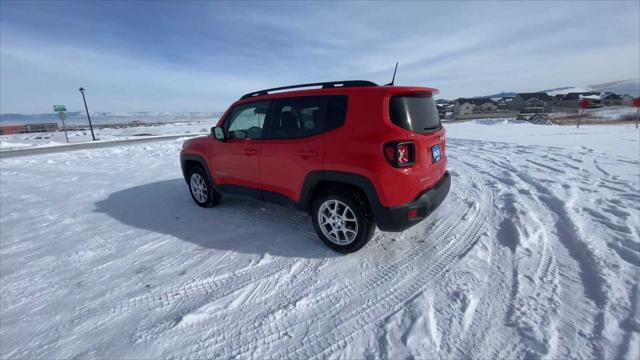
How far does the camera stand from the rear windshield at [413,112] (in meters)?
2.74

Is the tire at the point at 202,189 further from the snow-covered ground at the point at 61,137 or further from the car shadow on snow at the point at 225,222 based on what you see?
the snow-covered ground at the point at 61,137

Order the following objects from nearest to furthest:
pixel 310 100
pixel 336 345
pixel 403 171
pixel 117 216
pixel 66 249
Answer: pixel 336 345 < pixel 403 171 < pixel 310 100 < pixel 66 249 < pixel 117 216

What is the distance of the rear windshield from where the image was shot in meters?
2.74

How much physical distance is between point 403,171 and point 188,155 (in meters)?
3.74

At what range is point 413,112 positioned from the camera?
2.87 metres

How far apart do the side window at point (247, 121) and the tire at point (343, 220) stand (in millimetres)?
1327

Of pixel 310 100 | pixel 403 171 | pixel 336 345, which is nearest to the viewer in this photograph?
pixel 336 345

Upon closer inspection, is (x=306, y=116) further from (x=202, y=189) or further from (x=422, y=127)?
(x=202, y=189)

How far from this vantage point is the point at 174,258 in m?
3.22

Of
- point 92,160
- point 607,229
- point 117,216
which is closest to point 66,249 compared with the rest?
point 117,216

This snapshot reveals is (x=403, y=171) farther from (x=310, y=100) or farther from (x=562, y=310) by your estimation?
(x=562, y=310)

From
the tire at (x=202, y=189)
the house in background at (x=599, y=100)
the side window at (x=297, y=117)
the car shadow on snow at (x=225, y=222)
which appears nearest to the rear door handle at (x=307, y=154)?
the side window at (x=297, y=117)

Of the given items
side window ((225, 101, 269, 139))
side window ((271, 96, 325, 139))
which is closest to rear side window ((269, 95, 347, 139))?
side window ((271, 96, 325, 139))

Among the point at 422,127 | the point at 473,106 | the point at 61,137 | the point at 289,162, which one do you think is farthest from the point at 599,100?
the point at 61,137
